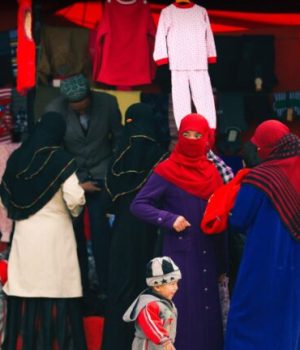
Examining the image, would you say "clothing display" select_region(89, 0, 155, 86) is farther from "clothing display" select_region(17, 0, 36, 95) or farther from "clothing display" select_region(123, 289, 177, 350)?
"clothing display" select_region(123, 289, 177, 350)

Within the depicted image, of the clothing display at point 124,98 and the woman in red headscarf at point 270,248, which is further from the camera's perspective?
the clothing display at point 124,98

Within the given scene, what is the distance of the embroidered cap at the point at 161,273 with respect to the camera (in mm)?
7340

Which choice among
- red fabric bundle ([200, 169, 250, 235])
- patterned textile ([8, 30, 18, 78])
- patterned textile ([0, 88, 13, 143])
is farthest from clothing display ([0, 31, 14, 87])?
red fabric bundle ([200, 169, 250, 235])

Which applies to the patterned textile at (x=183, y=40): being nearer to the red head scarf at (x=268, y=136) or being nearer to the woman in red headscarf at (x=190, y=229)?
the woman in red headscarf at (x=190, y=229)

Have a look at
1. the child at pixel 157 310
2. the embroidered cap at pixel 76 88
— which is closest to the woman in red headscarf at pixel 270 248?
the child at pixel 157 310

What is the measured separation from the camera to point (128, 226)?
27.9ft

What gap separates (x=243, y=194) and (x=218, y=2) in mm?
2910

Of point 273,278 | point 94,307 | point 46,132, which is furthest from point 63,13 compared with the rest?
point 273,278

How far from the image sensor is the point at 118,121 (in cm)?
900

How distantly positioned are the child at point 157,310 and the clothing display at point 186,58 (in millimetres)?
1774

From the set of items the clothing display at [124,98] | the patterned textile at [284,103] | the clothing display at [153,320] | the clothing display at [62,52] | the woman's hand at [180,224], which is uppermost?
the clothing display at [62,52]

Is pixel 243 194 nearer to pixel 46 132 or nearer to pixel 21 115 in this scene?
pixel 46 132

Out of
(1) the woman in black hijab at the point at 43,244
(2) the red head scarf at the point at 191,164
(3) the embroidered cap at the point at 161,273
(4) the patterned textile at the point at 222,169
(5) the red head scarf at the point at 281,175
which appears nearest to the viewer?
(3) the embroidered cap at the point at 161,273

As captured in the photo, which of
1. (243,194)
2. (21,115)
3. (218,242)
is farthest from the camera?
(21,115)
